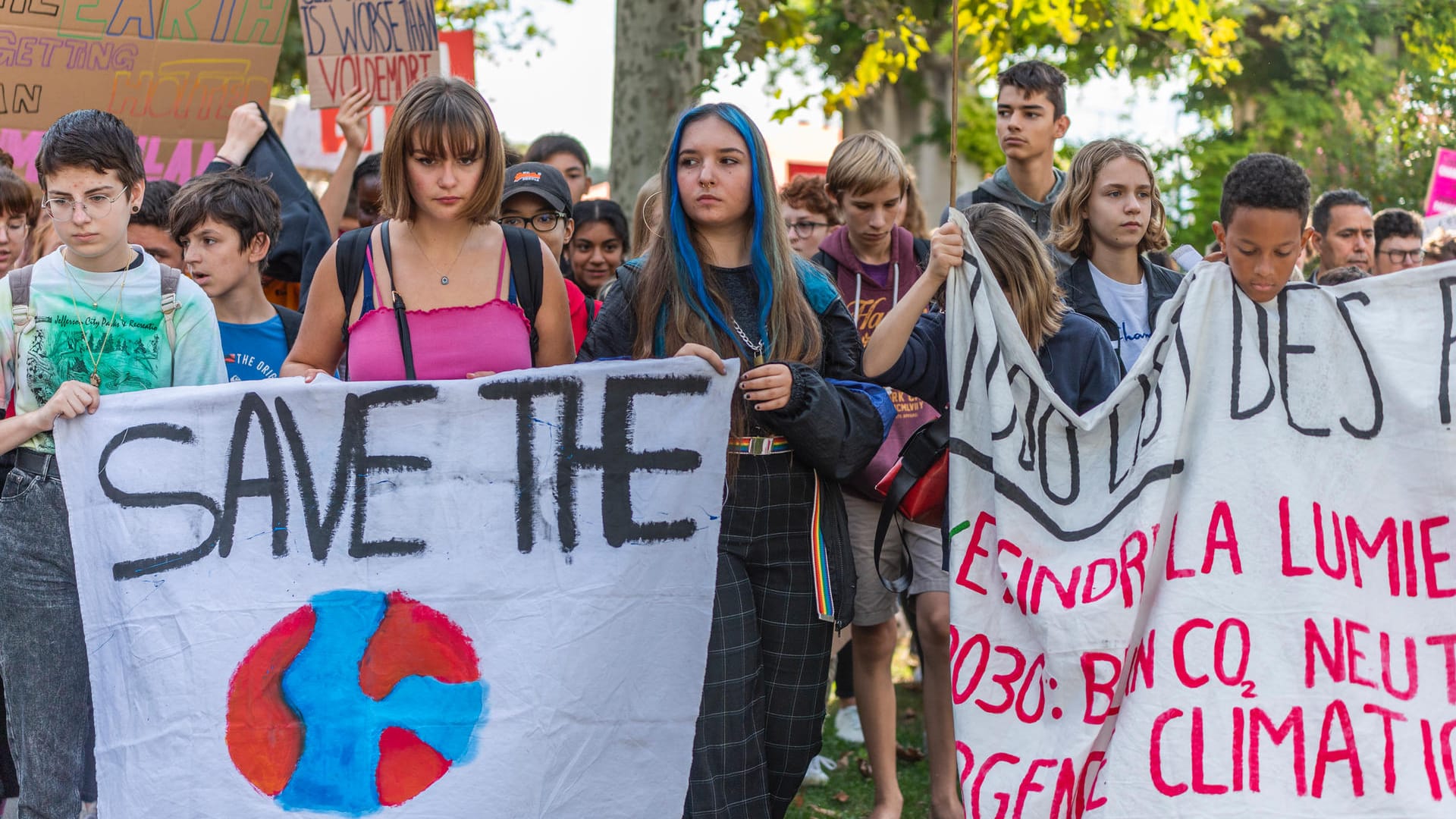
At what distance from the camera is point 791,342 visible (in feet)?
11.0

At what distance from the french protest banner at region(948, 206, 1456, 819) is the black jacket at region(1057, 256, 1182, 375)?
24.8 inches

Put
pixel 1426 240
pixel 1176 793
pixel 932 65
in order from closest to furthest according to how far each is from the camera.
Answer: pixel 1176 793 < pixel 1426 240 < pixel 932 65

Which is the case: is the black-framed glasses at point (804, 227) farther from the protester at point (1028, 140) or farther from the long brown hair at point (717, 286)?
the long brown hair at point (717, 286)

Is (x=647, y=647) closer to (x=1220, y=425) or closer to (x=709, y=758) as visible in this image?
(x=709, y=758)

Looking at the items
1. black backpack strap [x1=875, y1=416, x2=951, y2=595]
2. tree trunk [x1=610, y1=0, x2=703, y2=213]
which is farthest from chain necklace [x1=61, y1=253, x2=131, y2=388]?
tree trunk [x1=610, y1=0, x2=703, y2=213]

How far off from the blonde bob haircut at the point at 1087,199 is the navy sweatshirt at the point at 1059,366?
596mm

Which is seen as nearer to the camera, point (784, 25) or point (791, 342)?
point (791, 342)

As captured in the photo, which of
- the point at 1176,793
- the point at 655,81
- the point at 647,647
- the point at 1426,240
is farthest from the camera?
the point at 655,81

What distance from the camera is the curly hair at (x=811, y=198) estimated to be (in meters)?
5.28

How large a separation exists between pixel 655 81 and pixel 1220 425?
526 cm

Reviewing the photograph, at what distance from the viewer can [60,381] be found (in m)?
3.31

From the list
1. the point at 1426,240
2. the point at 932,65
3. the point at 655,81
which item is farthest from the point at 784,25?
the point at 932,65

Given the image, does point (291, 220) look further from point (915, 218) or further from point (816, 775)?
point (816, 775)

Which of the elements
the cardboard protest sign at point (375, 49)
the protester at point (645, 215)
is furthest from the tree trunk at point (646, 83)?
the protester at point (645, 215)
